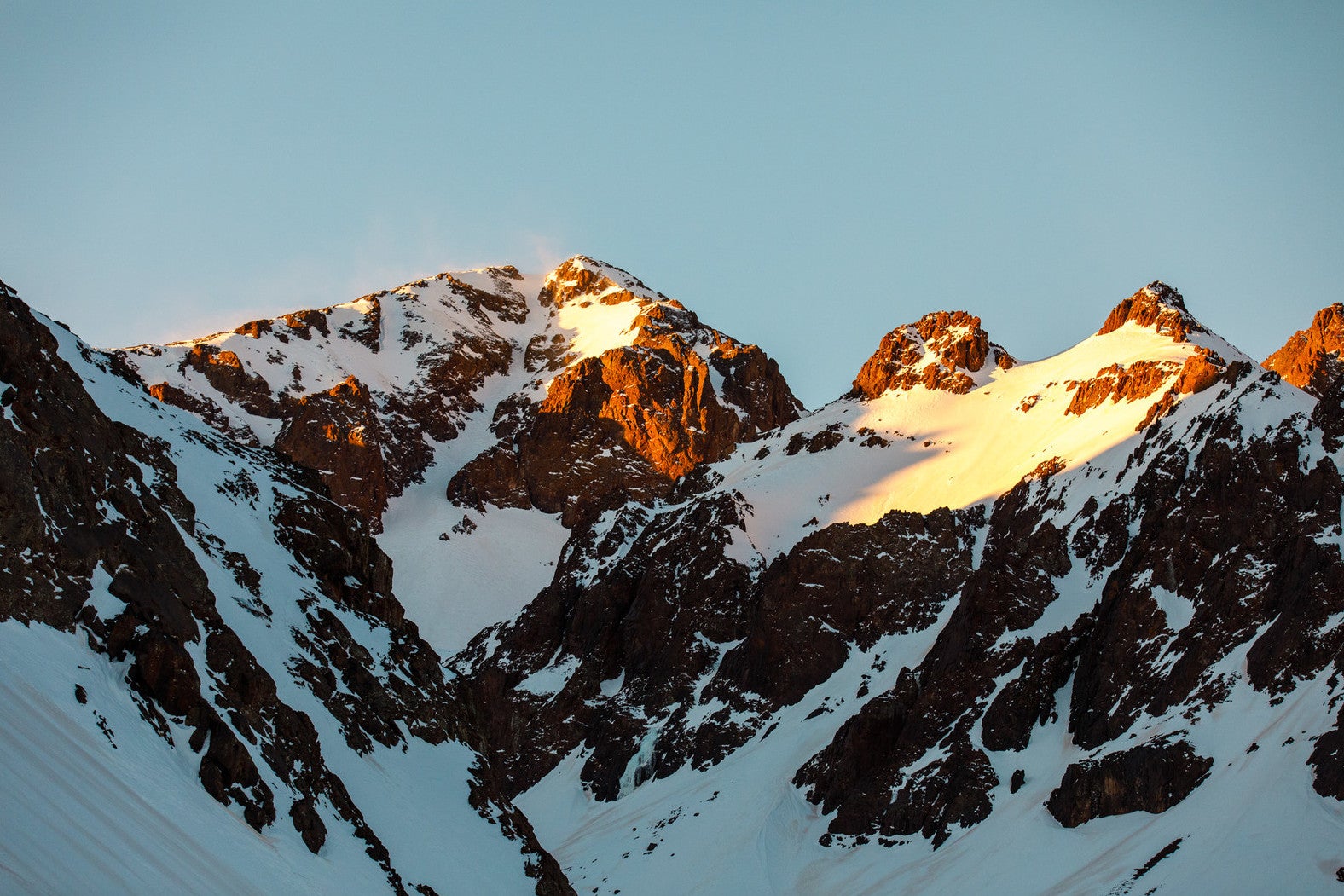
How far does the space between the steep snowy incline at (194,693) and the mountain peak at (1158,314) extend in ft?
355

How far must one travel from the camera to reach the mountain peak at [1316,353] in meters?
113

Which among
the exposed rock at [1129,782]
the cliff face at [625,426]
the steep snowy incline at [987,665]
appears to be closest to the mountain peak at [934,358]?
the steep snowy incline at [987,665]

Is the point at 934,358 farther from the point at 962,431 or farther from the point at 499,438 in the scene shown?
the point at 499,438

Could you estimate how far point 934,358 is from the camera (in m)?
155

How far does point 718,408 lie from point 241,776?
507ft

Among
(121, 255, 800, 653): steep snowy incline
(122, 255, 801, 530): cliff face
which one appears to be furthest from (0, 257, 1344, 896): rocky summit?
(122, 255, 801, 530): cliff face

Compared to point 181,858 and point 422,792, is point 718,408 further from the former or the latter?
point 181,858

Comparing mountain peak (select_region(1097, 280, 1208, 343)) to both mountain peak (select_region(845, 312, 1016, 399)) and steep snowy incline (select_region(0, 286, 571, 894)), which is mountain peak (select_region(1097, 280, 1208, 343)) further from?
steep snowy incline (select_region(0, 286, 571, 894))

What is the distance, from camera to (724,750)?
100000 mm

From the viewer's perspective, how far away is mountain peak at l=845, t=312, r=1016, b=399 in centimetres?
15012

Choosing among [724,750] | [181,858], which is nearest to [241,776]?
[181,858]

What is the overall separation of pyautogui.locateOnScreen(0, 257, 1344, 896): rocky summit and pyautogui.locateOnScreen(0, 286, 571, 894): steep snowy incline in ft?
0.50

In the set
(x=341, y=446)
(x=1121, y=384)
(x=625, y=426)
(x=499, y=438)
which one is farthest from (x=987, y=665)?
(x=499, y=438)

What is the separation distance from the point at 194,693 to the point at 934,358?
131m
